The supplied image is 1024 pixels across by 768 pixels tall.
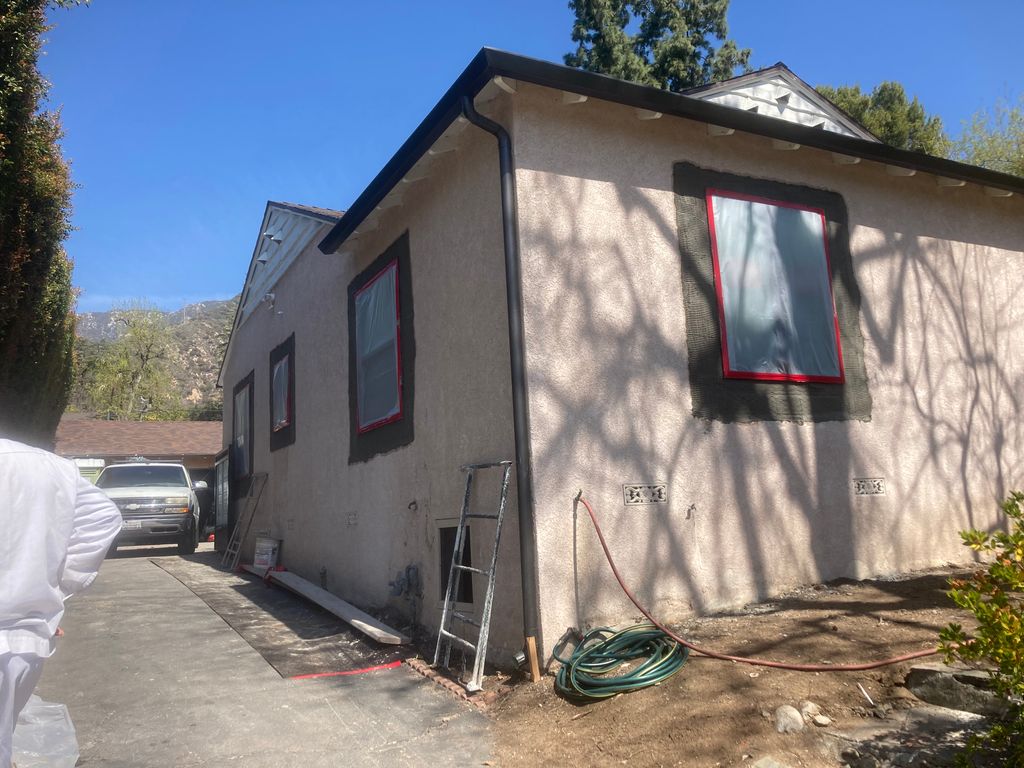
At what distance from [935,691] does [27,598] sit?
4.13 metres

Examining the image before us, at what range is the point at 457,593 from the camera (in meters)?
6.36

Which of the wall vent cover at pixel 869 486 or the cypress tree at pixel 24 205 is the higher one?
Answer: the cypress tree at pixel 24 205

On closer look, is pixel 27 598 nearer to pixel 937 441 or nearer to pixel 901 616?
pixel 901 616

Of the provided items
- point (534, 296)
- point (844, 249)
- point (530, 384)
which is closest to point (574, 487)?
point (530, 384)

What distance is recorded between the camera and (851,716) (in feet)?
12.9

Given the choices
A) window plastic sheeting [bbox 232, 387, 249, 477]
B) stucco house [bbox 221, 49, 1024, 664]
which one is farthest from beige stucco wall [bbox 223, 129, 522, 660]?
window plastic sheeting [bbox 232, 387, 249, 477]

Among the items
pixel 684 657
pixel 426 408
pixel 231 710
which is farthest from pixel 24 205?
pixel 684 657

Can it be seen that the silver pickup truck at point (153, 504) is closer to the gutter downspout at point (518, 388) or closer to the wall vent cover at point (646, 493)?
the gutter downspout at point (518, 388)

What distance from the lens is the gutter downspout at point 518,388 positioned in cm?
523

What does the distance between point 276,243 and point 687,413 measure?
929cm

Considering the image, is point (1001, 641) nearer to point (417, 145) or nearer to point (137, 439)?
point (417, 145)

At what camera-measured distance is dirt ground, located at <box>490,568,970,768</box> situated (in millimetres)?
3850

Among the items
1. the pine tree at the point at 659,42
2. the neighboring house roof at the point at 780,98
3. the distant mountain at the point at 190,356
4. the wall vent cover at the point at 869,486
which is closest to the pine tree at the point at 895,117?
the pine tree at the point at 659,42

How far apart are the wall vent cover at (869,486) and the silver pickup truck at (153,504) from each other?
13885mm
